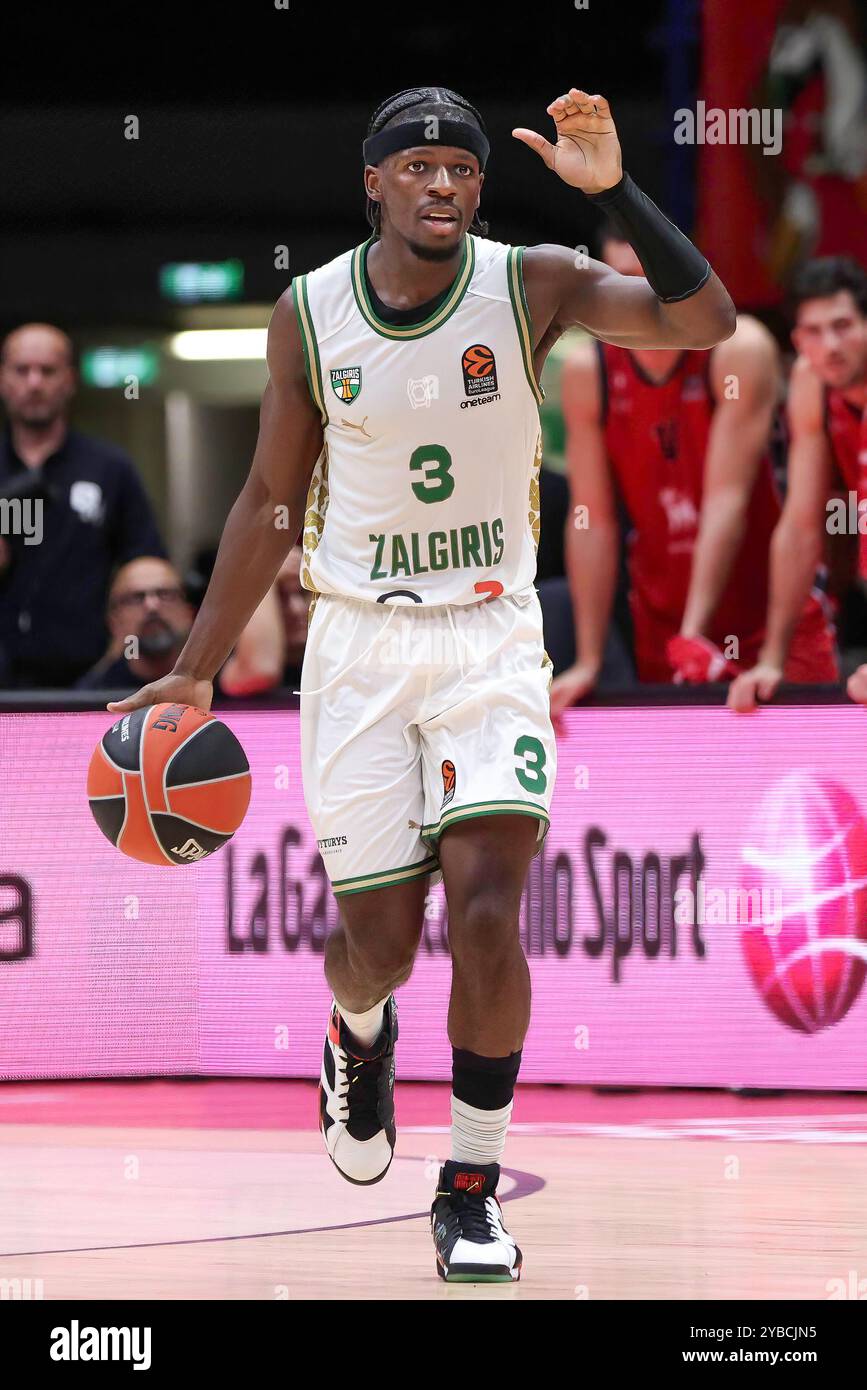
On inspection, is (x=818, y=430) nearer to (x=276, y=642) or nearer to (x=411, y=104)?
(x=276, y=642)

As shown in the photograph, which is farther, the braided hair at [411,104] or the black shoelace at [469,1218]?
the braided hair at [411,104]

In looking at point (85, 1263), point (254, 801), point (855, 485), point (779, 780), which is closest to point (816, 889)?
point (779, 780)

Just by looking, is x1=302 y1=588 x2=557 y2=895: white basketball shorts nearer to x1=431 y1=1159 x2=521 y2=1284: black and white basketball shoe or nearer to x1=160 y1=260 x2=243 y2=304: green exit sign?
x1=431 y1=1159 x2=521 y2=1284: black and white basketball shoe

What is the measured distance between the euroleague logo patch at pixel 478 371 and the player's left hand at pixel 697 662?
96.9 inches

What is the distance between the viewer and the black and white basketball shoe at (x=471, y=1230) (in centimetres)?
384

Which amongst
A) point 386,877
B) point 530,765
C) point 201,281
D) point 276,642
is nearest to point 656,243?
point 530,765

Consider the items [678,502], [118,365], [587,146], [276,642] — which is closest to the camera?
[587,146]

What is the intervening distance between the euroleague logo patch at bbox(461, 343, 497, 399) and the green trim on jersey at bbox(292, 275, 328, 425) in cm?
33

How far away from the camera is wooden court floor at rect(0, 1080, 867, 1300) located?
12.8 ft

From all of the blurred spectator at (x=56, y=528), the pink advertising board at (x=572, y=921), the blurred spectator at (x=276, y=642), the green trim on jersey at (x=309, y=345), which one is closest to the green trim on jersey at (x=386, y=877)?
the green trim on jersey at (x=309, y=345)

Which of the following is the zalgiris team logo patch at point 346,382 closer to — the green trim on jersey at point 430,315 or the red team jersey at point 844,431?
the green trim on jersey at point 430,315
